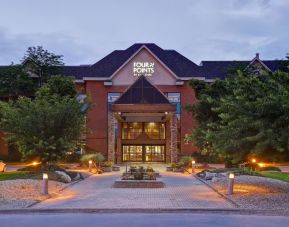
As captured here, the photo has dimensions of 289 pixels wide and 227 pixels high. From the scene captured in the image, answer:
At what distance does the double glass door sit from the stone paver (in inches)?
1202

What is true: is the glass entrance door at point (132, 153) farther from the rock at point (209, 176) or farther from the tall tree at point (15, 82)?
the rock at point (209, 176)

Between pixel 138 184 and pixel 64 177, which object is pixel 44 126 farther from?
pixel 138 184

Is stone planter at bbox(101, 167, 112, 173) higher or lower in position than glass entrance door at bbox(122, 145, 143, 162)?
lower

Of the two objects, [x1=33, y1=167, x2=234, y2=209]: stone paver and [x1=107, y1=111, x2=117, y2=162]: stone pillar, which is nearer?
[x1=33, y1=167, x2=234, y2=209]: stone paver

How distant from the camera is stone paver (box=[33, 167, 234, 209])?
1829cm

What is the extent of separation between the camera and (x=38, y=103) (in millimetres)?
32125

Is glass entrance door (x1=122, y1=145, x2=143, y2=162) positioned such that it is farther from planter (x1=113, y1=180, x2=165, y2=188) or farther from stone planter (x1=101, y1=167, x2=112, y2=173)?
planter (x1=113, y1=180, x2=165, y2=188)

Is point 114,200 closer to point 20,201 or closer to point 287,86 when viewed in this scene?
point 20,201

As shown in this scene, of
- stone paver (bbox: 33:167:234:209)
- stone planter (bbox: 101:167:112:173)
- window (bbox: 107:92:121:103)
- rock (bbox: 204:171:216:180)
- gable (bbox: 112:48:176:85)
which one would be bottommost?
stone paver (bbox: 33:167:234:209)

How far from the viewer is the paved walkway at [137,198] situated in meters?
18.3

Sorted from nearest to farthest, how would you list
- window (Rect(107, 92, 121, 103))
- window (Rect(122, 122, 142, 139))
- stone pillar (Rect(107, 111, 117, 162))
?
1. stone pillar (Rect(107, 111, 117, 162))
2. window (Rect(122, 122, 142, 139))
3. window (Rect(107, 92, 121, 103))

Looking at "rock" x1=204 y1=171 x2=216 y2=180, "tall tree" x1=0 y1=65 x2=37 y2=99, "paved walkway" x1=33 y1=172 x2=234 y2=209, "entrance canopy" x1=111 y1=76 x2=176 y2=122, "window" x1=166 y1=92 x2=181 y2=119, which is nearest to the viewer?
"paved walkway" x1=33 y1=172 x2=234 y2=209

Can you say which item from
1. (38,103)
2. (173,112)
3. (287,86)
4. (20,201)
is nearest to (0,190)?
(20,201)

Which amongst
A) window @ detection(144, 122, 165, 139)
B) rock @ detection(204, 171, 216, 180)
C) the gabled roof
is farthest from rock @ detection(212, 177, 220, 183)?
window @ detection(144, 122, 165, 139)
